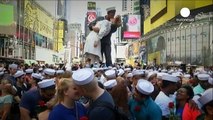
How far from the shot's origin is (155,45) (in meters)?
62.3

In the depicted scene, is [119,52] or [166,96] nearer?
[166,96]

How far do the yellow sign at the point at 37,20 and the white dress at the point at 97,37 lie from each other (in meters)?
61.5

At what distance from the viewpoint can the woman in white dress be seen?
10.9m

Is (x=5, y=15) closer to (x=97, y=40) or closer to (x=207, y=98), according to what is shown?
(x=97, y=40)

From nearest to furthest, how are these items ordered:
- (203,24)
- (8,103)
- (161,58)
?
1. (8,103)
2. (203,24)
3. (161,58)

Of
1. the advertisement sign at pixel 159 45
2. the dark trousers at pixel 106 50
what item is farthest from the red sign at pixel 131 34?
the dark trousers at pixel 106 50

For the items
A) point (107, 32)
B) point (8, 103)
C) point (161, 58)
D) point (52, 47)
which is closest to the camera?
point (8, 103)

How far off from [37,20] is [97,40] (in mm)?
75755

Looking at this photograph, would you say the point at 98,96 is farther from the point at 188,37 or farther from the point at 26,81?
the point at 188,37

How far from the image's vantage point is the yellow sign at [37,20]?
2901 inches

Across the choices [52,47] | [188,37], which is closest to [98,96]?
[188,37]

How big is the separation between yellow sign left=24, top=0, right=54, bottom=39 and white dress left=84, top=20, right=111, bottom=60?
202 ft

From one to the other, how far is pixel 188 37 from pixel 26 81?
35319 mm

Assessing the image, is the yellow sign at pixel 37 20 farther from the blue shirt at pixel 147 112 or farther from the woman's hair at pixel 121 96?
the woman's hair at pixel 121 96
